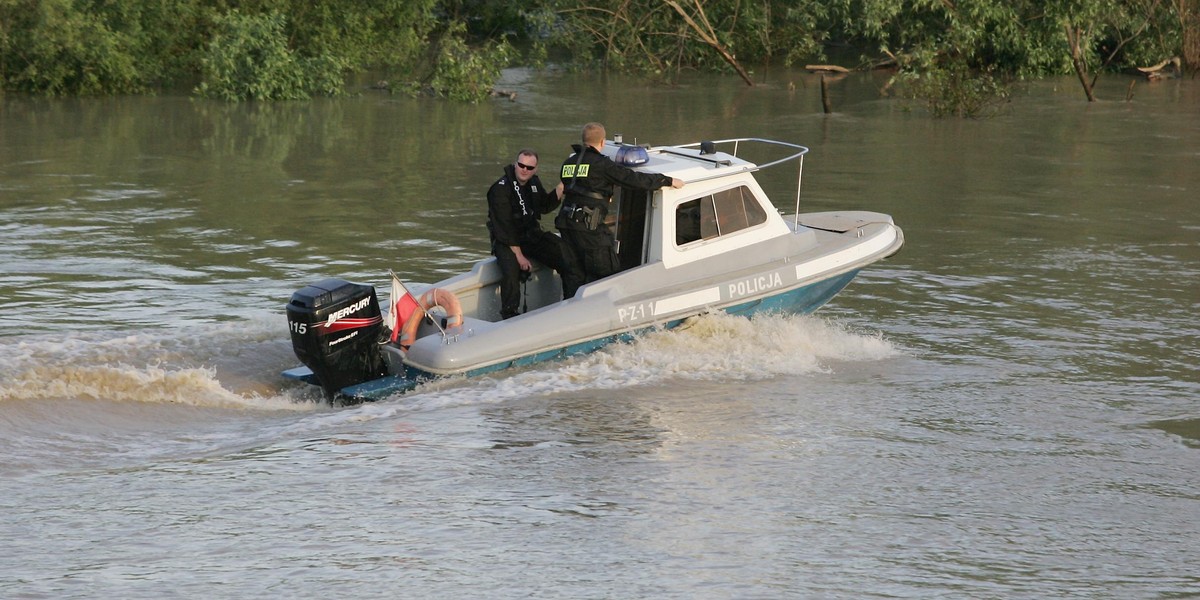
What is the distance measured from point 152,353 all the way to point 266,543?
12.0ft

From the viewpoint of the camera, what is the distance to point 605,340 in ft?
32.4

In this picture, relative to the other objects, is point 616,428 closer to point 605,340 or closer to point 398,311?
point 605,340

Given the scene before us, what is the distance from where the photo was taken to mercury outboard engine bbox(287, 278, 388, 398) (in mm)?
8805

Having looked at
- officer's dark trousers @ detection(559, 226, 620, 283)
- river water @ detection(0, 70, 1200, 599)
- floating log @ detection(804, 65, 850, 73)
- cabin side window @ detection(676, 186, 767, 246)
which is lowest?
river water @ detection(0, 70, 1200, 599)

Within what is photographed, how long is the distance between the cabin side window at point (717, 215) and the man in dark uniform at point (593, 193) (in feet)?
1.07

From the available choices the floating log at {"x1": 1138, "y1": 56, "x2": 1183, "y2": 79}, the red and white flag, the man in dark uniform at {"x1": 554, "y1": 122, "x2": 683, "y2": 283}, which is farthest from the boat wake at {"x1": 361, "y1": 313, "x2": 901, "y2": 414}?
the floating log at {"x1": 1138, "y1": 56, "x2": 1183, "y2": 79}

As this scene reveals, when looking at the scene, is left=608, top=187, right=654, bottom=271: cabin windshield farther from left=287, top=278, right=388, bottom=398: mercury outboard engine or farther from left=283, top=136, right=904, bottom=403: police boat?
left=287, top=278, right=388, bottom=398: mercury outboard engine

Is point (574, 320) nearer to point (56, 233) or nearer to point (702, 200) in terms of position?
point (702, 200)

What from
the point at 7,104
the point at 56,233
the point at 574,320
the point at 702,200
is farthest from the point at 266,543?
the point at 7,104

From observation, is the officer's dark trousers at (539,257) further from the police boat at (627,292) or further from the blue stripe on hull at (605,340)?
the blue stripe on hull at (605,340)

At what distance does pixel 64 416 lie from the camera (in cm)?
845

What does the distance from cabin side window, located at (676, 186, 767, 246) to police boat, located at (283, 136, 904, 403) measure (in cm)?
1

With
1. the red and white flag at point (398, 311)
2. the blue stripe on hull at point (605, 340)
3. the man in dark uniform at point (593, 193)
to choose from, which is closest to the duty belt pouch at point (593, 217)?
the man in dark uniform at point (593, 193)

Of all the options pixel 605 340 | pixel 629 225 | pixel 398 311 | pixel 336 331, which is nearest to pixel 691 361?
pixel 605 340
